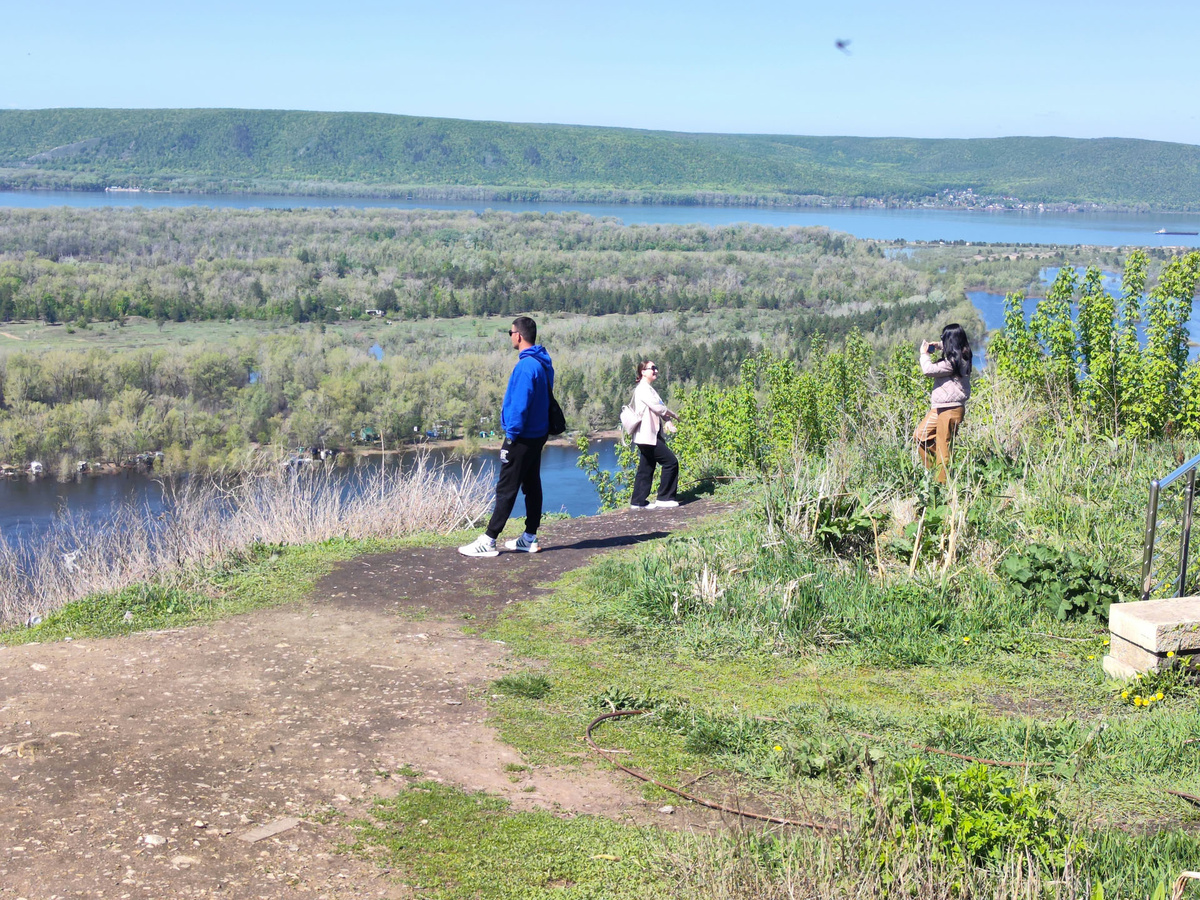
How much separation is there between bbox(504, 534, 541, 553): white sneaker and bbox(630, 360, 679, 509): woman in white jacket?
2.19 m

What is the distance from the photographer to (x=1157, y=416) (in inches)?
431

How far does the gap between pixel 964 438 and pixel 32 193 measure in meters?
204

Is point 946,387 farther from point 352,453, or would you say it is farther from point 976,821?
point 352,453

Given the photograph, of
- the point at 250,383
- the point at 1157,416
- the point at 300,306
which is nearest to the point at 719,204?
the point at 300,306

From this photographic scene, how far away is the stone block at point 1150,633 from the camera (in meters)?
5.12

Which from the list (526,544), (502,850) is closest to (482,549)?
(526,544)

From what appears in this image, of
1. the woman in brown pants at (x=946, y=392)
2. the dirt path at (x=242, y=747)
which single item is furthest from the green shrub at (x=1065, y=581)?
the dirt path at (x=242, y=747)

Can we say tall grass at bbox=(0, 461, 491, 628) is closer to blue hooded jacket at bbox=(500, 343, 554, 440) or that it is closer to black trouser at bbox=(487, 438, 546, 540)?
black trouser at bbox=(487, 438, 546, 540)

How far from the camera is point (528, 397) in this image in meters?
7.93

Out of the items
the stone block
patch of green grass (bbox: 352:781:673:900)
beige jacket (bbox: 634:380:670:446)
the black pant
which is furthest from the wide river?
patch of green grass (bbox: 352:781:673:900)

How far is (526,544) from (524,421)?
45.6 inches

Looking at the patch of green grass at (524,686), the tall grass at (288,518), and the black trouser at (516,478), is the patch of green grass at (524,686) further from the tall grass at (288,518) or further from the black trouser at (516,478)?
the tall grass at (288,518)

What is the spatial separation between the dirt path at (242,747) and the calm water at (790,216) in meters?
133

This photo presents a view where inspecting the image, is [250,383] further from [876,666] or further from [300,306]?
[876,666]
